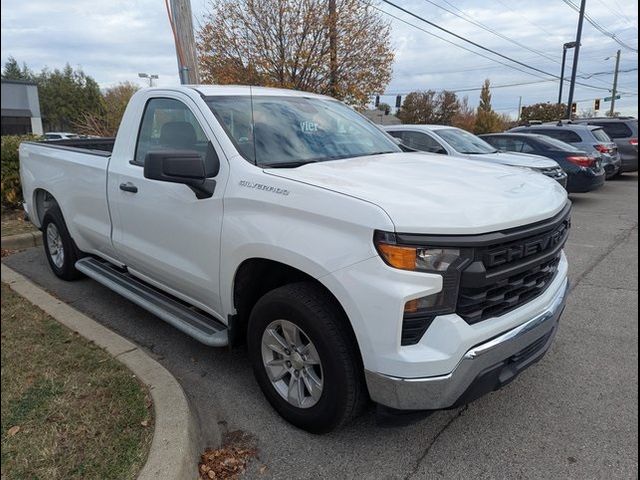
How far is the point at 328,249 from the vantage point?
2393mm

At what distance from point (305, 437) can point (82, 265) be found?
296cm

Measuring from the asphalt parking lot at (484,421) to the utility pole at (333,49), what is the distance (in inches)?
376

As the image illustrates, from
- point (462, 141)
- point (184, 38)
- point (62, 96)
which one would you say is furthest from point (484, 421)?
point (62, 96)

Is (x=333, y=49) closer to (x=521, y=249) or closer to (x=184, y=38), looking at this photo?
(x=184, y=38)

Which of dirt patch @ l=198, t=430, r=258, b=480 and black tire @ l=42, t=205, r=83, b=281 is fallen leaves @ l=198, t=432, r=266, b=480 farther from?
black tire @ l=42, t=205, r=83, b=281

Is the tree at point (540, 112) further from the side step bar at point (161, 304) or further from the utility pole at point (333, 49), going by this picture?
the side step bar at point (161, 304)

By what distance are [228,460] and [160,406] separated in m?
0.50

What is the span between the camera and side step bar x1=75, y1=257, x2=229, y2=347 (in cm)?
321

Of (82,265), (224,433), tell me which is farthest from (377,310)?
(82,265)

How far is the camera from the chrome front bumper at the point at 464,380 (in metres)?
2.27

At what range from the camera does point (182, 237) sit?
332 cm

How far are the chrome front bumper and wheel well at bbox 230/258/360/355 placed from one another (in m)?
0.75

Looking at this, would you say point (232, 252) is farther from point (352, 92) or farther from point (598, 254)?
point (352, 92)

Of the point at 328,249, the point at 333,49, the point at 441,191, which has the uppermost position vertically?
the point at 333,49
